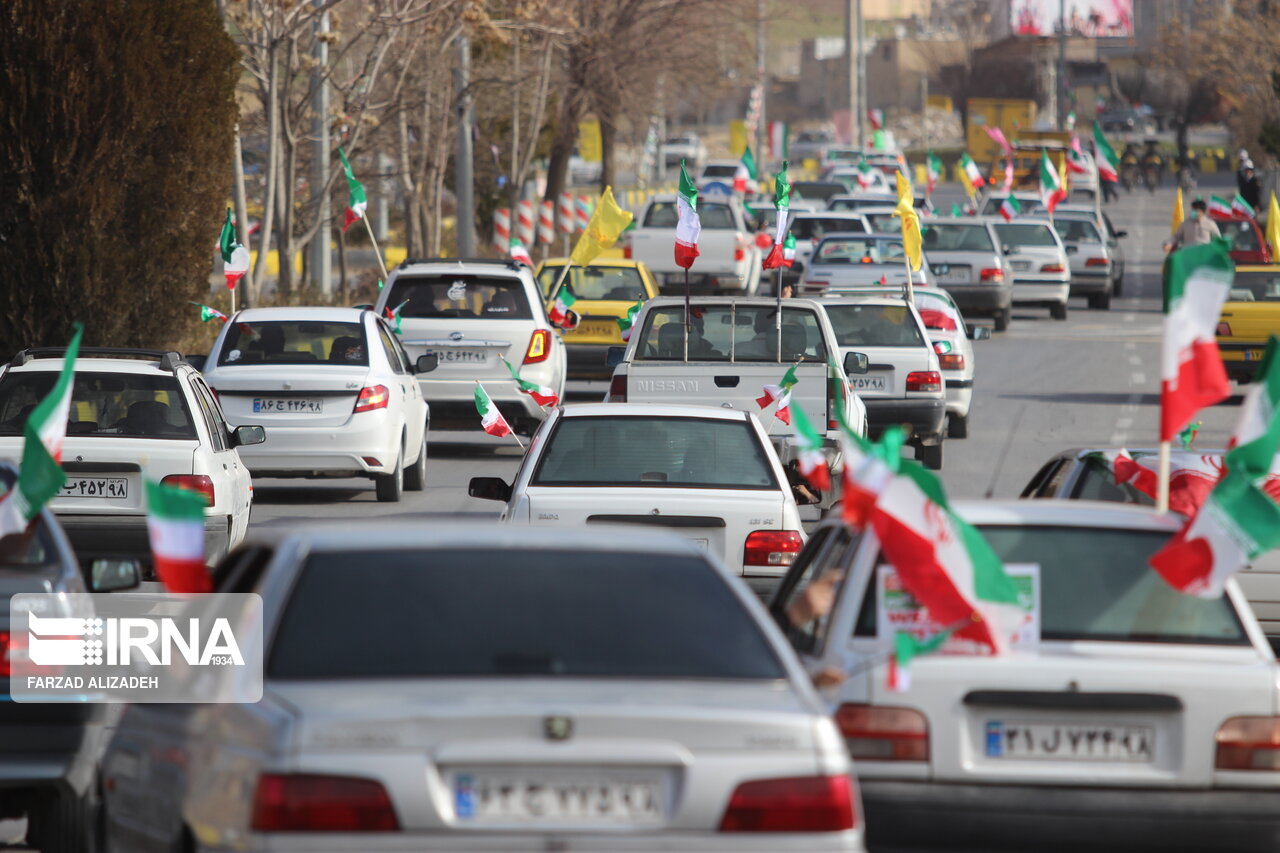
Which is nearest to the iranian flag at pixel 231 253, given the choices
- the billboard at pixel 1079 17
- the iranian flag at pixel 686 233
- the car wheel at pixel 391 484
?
the car wheel at pixel 391 484

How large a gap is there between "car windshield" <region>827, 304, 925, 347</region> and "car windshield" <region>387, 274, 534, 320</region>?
2.80 m

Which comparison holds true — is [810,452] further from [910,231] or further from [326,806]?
[910,231]

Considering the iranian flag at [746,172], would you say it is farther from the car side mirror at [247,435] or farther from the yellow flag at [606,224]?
the car side mirror at [247,435]

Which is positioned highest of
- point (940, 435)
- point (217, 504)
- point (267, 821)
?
point (267, 821)

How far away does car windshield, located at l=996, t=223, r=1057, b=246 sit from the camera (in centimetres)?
3659

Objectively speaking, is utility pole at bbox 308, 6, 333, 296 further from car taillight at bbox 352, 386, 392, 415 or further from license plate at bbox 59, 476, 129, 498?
license plate at bbox 59, 476, 129, 498

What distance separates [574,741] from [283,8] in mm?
21443

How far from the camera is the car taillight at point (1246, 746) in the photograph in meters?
5.98

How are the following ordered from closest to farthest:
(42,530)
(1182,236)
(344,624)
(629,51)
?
(344,624), (42,530), (1182,236), (629,51)

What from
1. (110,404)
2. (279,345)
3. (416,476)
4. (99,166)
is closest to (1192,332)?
(110,404)

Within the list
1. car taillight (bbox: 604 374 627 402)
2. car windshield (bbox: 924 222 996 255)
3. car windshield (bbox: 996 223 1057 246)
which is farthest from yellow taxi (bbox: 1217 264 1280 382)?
car windshield (bbox: 996 223 1057 246)

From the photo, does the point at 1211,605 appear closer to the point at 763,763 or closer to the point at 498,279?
the point at 763,763

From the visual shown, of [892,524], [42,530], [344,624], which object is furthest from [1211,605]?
[42,530]

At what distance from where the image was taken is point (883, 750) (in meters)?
6.03
